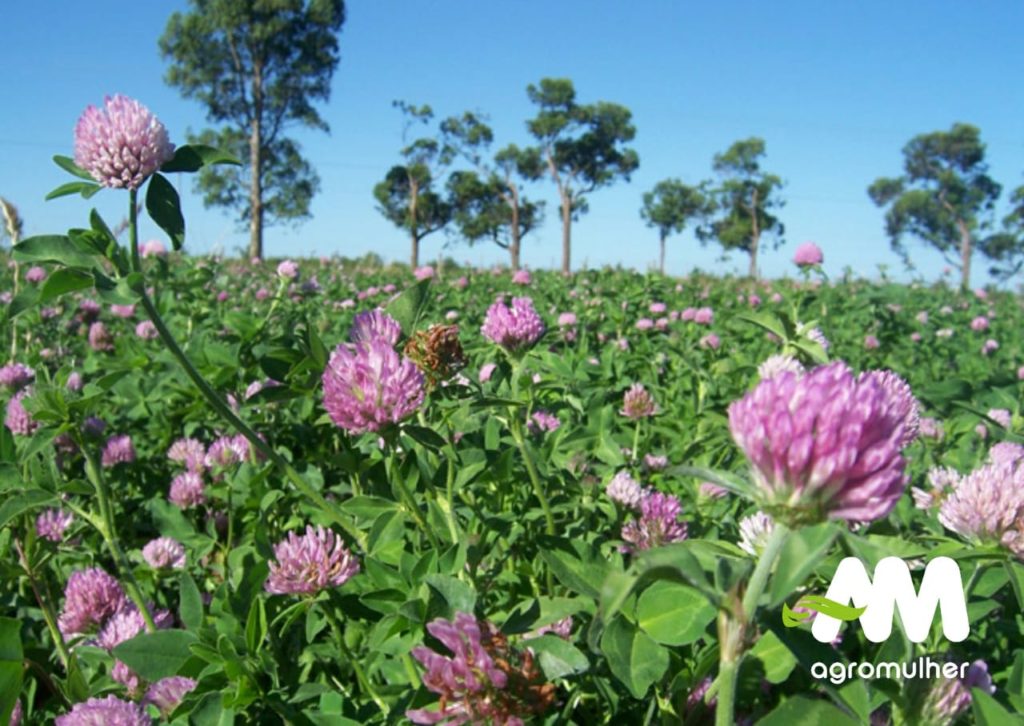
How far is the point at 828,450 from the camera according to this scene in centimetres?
55

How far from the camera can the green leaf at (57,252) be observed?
101 cm

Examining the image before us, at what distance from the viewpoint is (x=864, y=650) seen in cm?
127

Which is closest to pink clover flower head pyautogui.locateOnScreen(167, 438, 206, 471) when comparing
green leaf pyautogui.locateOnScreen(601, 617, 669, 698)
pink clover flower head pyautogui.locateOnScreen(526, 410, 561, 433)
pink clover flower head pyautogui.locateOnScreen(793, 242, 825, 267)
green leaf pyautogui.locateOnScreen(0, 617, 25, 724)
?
pink clover flower head pyautogui.locateOnScreen(526, 410, 561, 433)

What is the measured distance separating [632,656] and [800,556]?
1.13 feet

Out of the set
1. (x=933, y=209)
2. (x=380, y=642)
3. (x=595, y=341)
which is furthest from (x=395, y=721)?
(x=933, y=209)

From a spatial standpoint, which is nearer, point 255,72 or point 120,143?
point 120,143

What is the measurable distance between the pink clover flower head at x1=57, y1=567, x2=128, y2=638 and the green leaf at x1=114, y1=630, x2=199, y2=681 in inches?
17.8

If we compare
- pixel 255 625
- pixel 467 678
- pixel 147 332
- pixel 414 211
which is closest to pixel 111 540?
pixel 255 625

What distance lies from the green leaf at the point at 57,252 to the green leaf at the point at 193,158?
217 mm

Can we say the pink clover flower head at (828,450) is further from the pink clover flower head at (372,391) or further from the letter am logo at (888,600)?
the pink clover flower head at (372,391)

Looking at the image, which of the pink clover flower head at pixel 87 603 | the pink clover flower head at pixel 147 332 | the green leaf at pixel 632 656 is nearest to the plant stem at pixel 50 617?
the pink clover flower head at pixel 87 603

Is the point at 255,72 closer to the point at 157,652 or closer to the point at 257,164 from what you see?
the point at 257,164

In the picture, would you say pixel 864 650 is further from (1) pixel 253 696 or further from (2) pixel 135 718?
(2) pixel 135 718

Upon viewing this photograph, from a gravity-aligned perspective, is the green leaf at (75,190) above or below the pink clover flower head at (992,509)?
above
